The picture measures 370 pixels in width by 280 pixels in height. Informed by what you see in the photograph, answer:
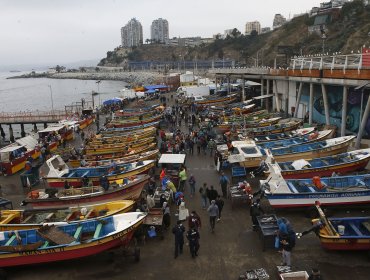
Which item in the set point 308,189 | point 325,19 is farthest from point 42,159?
point 325,19

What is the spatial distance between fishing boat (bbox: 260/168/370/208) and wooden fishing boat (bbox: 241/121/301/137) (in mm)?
11212

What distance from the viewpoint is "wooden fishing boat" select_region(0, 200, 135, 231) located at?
13.2 m

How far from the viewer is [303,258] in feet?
36.1

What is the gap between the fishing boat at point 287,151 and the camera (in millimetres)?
→ 18812

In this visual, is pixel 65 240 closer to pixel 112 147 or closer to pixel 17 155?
pixel 112 147

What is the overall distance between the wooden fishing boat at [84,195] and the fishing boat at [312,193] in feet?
19.3

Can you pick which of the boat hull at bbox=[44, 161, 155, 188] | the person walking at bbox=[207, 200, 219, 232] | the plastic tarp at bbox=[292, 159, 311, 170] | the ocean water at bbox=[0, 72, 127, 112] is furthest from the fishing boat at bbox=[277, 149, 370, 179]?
the ocean water at bbox=[0, 72, 127, 112]

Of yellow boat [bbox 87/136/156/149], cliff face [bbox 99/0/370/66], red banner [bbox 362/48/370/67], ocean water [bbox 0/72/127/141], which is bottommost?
ocean water [bbox 0/72/127/141]

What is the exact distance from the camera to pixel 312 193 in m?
13.3

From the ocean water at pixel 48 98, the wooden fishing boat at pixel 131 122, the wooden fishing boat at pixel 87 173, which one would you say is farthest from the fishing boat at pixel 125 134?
the ocean water at pixel 48 98

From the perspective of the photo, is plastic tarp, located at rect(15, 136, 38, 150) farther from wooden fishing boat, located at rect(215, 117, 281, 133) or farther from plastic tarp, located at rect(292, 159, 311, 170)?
plastic tarp, located at rect(292, 159, 311, 170)

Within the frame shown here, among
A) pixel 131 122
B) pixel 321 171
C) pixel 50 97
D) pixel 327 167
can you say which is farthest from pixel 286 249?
pixel 50 97

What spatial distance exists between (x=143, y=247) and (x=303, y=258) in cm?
546

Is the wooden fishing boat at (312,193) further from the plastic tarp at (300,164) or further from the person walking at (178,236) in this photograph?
the person walking at (178,236)
